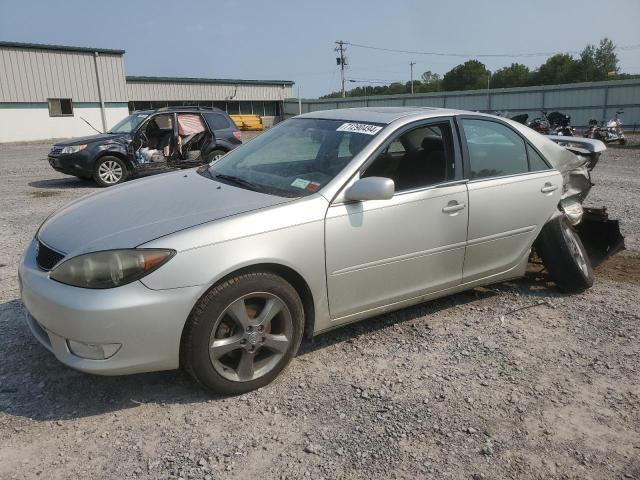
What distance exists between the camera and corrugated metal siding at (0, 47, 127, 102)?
88.7ft

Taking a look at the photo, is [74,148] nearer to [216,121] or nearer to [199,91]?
[216,121]

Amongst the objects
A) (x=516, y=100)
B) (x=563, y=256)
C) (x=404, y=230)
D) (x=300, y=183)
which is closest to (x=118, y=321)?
(x=300, y=183)

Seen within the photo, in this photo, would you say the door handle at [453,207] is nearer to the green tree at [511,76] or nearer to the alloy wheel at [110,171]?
the alloy wheel at [110,171]

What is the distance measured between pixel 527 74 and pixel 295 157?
98.3m

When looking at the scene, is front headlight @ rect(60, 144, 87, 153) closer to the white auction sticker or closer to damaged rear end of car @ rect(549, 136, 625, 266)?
the white auction sticker

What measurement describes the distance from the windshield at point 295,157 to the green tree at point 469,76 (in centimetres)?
9369

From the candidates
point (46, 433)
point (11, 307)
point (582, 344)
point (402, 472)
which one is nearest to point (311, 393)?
point (402, 472)

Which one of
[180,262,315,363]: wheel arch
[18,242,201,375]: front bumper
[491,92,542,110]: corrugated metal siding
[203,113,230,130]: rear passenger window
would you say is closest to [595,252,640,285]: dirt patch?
[180,262,315,363]: wheel arch

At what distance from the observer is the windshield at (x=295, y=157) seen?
3492 mm

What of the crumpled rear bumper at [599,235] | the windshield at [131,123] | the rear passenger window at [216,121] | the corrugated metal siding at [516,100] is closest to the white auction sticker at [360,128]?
the crumpled rear bumper at [599,235]

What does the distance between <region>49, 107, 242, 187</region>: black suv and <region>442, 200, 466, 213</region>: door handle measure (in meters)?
8.33

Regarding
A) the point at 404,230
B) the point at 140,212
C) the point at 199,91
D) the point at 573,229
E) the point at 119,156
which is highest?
the point at 199,91

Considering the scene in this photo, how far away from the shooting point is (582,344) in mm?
3781

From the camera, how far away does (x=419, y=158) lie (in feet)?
13.0
